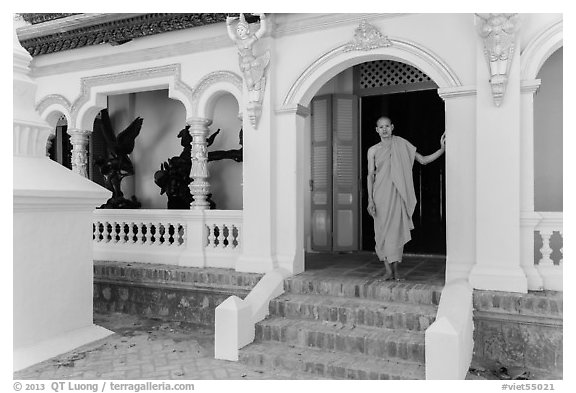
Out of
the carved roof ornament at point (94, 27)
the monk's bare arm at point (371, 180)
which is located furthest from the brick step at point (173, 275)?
the carved roof ornament at point (94, 27)

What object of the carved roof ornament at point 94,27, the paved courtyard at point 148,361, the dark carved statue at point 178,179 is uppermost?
the carved roof ornament at point 94,27

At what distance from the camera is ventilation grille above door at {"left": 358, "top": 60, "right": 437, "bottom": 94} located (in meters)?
8.05

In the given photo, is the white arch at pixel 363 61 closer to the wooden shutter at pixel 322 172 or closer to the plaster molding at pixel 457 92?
the plaster molding at pixel 457 92

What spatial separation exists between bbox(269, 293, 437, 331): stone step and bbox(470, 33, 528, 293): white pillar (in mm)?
774

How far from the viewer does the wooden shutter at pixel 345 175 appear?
336 inches

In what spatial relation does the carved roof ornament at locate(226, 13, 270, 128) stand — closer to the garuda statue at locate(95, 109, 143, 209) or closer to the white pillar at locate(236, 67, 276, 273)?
the white pillar at locate(236, 67, 276, 273)

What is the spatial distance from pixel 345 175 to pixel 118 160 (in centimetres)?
442

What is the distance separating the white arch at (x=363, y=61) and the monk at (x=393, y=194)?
73 centimetres

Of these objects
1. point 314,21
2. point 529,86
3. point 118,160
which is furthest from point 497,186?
point 118,160

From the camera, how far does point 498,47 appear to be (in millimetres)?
5191

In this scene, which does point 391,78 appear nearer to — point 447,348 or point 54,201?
point 447,348

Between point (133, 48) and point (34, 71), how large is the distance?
219cm
